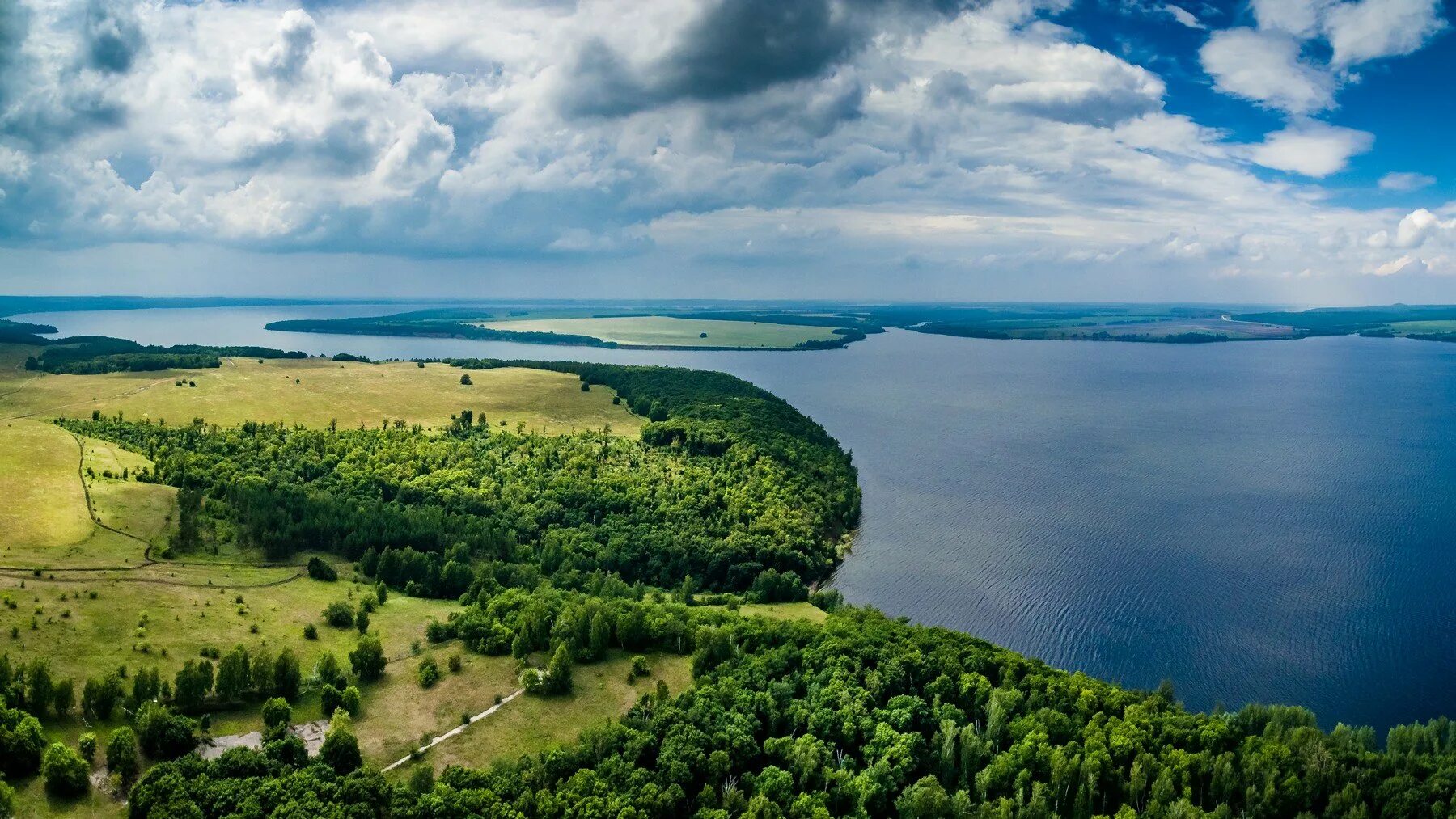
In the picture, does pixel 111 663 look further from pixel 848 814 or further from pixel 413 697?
pixel 848 814

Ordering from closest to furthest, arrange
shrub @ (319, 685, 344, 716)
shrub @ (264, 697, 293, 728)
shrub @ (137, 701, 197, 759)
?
shrub @ (137, 701, 197, 759)
shrub @ (264, 697, 293, 728)
shrub @ (319, 685, 344, 716)

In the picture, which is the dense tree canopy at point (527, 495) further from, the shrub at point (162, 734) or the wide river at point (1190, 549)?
the shrub at point (162, 734)

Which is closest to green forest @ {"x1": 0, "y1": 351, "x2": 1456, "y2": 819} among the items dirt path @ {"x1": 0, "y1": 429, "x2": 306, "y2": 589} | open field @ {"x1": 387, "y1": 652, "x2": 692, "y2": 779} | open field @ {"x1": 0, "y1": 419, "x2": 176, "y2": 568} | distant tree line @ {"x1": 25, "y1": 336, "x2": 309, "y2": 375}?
open field @ {"x1": 387, "y1": 652, "x2": 692, "y2": 779}

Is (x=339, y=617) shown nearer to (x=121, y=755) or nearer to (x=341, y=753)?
(x=341, y=753)

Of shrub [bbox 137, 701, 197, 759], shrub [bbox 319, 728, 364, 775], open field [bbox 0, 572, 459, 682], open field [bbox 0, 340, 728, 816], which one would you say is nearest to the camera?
shrub [bbox 137, 701, 197, 759]

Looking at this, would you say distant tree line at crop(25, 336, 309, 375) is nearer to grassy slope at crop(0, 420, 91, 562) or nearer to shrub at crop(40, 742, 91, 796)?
grassy slope at crop(0, 420, 91, 562)

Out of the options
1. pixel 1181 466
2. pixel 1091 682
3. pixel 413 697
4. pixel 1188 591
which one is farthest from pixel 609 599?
pixel 1181 466

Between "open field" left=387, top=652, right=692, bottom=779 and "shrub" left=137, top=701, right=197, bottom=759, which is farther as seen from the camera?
"open field" left=387, top=652, right=692, bottom=779
